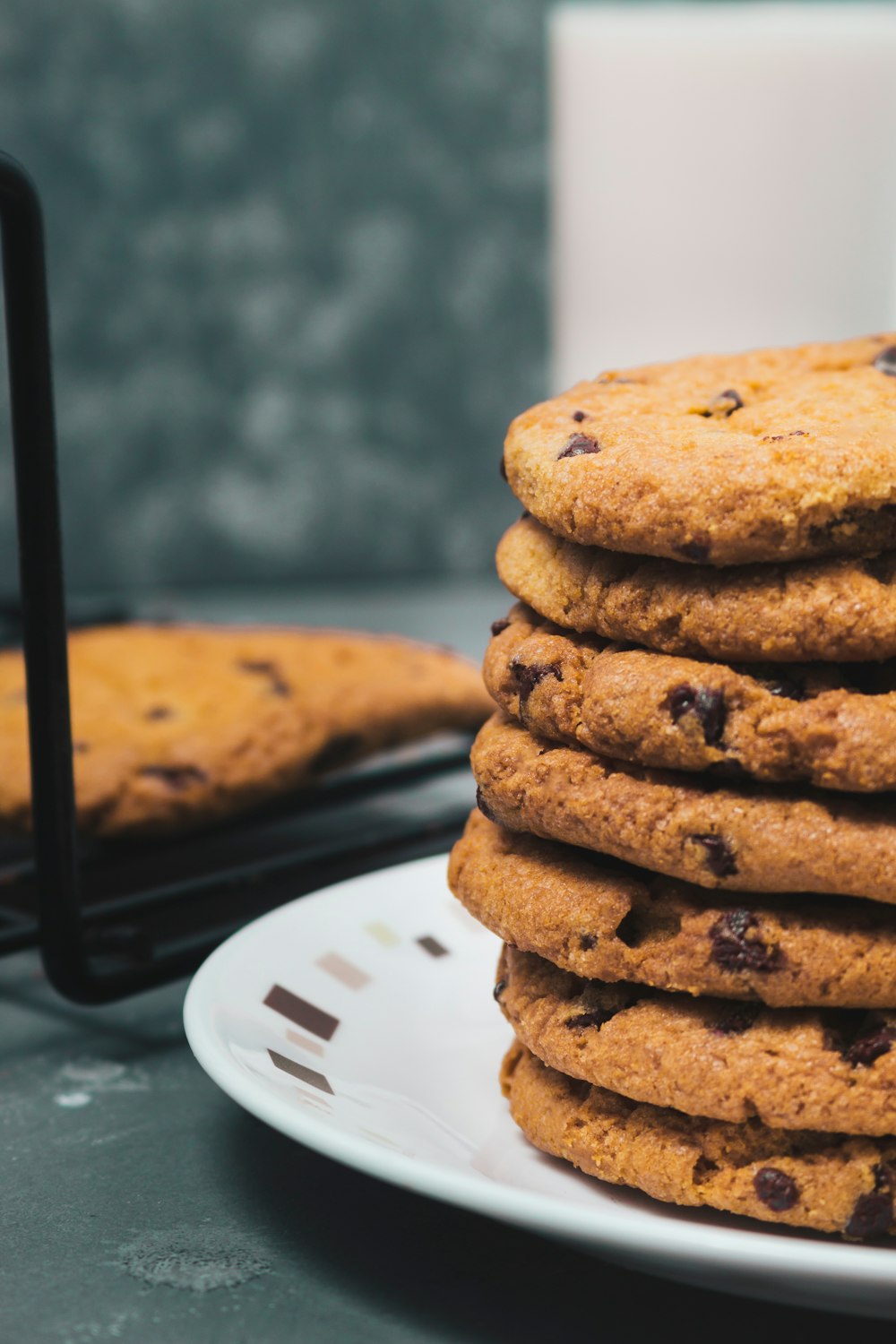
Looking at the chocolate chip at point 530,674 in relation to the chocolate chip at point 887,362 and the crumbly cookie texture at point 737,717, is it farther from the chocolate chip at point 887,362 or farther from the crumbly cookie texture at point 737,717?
the chocolate chip at point 887,362

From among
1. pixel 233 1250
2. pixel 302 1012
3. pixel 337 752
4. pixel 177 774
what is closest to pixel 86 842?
pixel 177 774

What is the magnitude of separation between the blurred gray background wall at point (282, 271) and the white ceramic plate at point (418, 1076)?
2.86 meters

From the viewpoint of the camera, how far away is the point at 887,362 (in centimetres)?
82

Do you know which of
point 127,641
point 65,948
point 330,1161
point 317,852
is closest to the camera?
point 330,1161

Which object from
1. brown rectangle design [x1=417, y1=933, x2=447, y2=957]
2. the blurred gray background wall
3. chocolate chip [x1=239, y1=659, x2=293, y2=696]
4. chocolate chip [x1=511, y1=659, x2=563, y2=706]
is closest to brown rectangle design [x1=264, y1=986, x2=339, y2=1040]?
brown rectangle design [x1=417, y1=933, x2=447, y2=957]

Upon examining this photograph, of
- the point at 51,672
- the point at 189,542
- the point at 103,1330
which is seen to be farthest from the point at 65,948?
the point at 189,542

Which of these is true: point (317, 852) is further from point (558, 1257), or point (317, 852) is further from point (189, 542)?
point (189, 542)

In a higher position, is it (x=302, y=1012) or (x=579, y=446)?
(x=579, y=446)

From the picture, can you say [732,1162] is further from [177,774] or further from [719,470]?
[177,774]

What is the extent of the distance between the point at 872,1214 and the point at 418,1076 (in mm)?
291

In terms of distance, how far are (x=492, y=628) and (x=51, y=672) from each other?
29 centimetres

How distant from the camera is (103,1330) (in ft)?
2.08

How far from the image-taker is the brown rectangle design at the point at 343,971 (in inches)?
36.3

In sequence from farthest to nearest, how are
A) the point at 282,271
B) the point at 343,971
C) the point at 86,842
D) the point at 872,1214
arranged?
the point at 282,271, the point at 86,842, the point at 343,971, the point at 872,1214
